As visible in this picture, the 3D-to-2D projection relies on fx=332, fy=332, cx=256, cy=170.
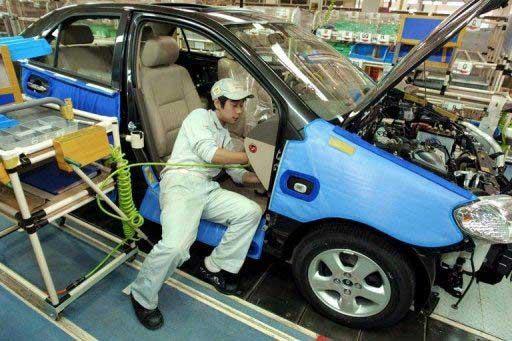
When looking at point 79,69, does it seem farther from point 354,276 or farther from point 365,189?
point 354,276

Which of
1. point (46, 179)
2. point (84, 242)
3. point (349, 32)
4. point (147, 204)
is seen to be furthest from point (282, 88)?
point (349, 32)

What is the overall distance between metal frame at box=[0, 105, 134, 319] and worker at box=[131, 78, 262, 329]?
336mm

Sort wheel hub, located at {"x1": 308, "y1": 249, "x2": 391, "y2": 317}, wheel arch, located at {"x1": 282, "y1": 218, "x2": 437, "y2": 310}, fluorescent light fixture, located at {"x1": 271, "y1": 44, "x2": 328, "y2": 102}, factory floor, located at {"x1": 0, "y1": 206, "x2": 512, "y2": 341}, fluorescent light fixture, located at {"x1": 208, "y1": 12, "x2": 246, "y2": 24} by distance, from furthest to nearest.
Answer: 1. fluorescent light fixture, located at {"x1": 208, "y1": 12, "x2": 246, "y2": 24}
2. fluorescent light fixture, located at {"x1": 271, "y1": 44, "x2": 328, "y2": 102}
3. factory floor, located at {"x1": 0, "y1": 206, "x2": 512, "y2": 341}
4. wheel hub, located at {"x1": 308, "y1": 249, "x2": 391, "y2": 317}
5. wheel arch, located at {"x1": 282, "y1": 218, "x2": 437, "y2": 310}

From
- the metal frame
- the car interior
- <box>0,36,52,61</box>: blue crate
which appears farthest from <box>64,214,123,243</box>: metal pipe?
<box>0,36,52,61</box>: blue crate

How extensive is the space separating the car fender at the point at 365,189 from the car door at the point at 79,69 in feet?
4.35

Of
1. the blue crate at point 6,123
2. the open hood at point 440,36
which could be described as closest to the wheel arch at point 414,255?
the open hood at point 440,36

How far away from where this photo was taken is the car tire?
1.75m

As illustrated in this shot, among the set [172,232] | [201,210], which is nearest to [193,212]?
[201,210]

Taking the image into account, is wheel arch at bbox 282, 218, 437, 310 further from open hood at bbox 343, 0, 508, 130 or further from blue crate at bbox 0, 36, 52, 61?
blue crate at bbox 0, 36, 52, 61

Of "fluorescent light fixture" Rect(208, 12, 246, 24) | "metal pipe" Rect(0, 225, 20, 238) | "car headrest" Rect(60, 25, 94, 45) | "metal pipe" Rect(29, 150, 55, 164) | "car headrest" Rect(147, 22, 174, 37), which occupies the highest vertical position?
"fluorescent light fixture" Rect(208, 12, 246, 24)

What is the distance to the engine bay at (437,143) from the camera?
6.21ft

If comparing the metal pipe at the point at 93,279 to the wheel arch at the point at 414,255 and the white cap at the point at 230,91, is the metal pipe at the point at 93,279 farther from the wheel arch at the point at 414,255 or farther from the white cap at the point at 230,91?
the white cap at the point at 230,91

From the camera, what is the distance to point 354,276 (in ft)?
6.13

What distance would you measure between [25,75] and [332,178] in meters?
2.57
